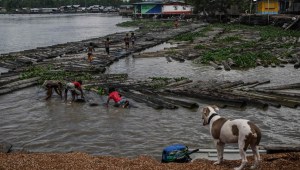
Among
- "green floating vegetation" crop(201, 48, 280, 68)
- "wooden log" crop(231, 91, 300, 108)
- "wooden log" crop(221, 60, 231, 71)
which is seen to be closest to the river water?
"wooden log" crop(231, 91, 300, 108)

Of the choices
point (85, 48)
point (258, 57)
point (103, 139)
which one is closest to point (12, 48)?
point (85, 48)

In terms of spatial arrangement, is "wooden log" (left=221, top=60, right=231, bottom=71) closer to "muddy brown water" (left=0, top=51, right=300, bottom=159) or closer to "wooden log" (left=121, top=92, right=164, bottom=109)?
"muddy brown water" (left=0, top=51, right=300, bottom=159)

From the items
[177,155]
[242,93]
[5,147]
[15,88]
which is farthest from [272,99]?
[15,88]

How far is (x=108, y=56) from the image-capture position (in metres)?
35.5

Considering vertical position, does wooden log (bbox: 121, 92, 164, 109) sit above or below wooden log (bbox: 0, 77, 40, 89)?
below

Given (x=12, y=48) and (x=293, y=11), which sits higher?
(x=293, y=11)

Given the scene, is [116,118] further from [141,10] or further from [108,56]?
[141,10]

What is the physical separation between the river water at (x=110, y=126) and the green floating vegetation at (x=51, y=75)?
2.79 metres

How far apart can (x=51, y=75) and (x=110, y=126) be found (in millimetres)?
11173

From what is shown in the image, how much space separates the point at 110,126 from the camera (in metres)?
16.9

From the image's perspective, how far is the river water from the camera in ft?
48.3

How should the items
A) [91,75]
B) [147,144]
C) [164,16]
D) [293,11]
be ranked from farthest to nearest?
[164,16], [293,11], [91,75], [147,144]

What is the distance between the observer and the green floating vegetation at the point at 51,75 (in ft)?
84.0

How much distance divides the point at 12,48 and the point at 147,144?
141 ft
